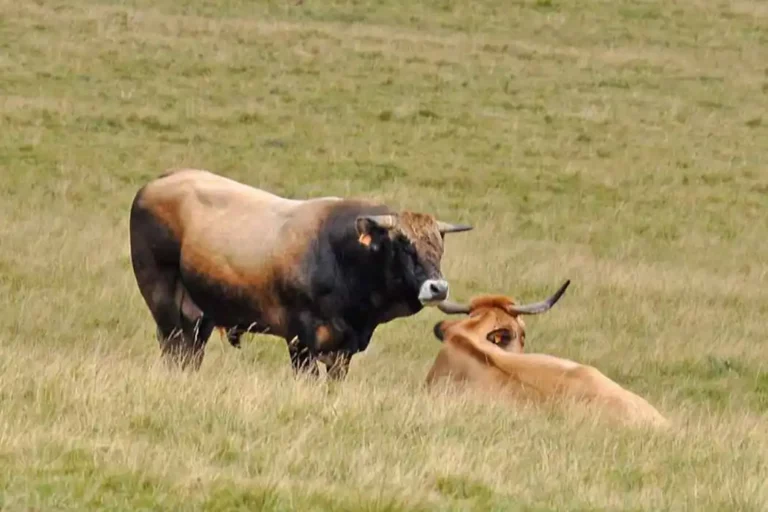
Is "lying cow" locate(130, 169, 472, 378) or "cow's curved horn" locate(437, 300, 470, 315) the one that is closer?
"lying cow" locate(130, 169, 472, 378)

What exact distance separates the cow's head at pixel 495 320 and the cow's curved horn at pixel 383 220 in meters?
0.71

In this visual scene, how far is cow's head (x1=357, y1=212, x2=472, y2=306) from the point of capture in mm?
8766

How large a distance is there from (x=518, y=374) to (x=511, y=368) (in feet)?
0.29

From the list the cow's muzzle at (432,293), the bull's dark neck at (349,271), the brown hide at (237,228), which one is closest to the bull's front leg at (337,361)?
the bull's dark neck at (349,271)

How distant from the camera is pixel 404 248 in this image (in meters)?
8.80

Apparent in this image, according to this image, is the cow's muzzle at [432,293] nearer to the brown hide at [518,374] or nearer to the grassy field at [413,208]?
the brown hide at [518,374]

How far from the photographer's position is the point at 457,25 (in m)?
33.0

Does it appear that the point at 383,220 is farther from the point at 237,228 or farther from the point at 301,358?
the point at 237,228

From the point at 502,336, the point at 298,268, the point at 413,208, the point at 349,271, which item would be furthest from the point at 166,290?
the point at 413,208

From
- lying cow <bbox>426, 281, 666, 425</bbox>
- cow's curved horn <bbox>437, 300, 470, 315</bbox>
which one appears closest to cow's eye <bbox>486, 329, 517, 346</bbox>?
lying cow <bbox>426, 281, 666, 425</bbox>

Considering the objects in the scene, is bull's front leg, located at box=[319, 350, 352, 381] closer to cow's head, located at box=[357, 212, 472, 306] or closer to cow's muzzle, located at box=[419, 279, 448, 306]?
cow's head, located at box=[357, 212, 472, 306]

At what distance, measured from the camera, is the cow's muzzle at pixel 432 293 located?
859cm

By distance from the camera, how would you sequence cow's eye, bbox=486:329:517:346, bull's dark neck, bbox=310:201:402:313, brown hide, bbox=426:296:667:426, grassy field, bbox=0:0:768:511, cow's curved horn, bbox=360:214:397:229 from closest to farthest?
grassy field, bbox=0:0:768:511 < brown hide, bbox=426:296:667:426 < cow's curved horn, bbox=360:214:397:229 < bull's dark neck, bbox=310:201:402:313 < cow's eye, bbox=486:329:517:346

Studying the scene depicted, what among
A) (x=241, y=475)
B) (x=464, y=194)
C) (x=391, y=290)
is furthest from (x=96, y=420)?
(x=464, y=194)
